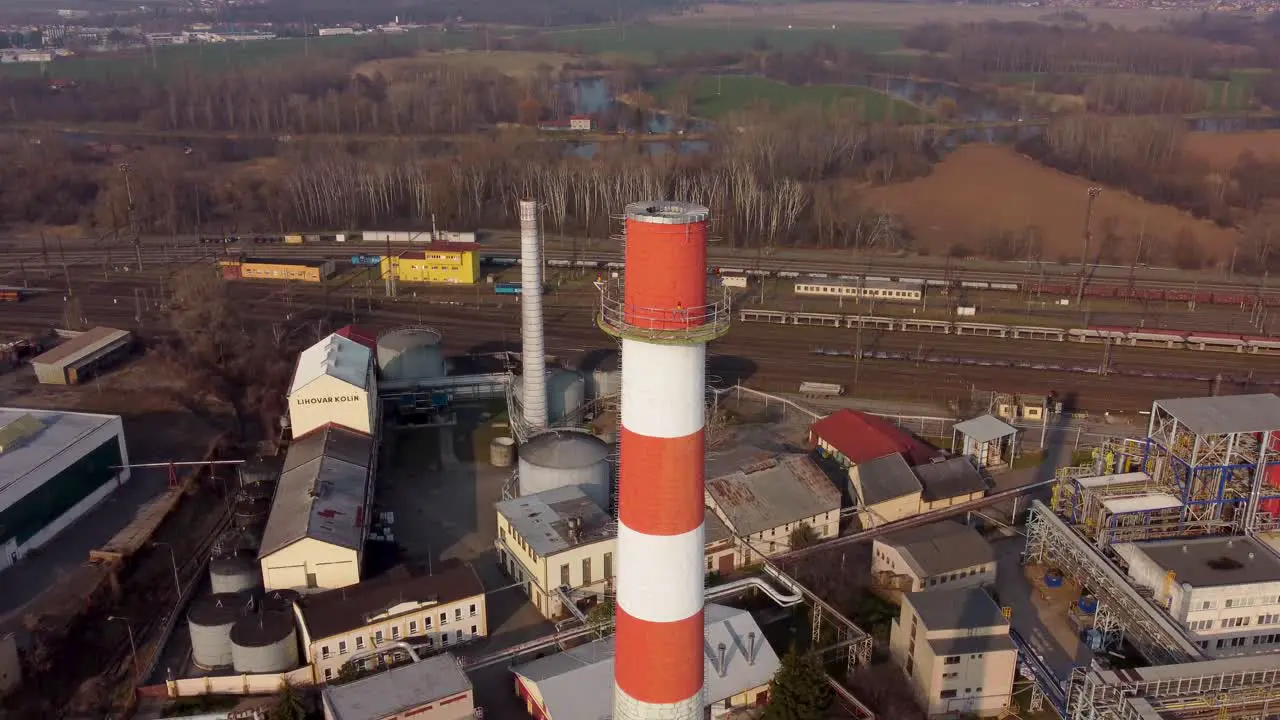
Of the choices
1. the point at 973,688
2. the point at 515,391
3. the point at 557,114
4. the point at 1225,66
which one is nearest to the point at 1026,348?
the point at 515,391

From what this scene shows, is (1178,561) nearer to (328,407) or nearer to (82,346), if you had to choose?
(328,407)

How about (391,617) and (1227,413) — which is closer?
(391,617)

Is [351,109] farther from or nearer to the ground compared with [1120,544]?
farther from the ground

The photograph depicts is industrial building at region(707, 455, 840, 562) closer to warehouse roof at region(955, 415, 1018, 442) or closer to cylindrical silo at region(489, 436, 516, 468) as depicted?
warehouse roof at region(955, 415, 1018, 442)

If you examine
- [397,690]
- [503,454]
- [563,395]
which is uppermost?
[563,395]

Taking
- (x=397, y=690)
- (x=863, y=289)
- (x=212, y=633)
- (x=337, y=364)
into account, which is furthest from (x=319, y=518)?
(x=863, y=289)

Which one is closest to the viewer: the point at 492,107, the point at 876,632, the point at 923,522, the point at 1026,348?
the point at 876,632

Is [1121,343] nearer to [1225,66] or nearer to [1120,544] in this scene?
[1120,544]
